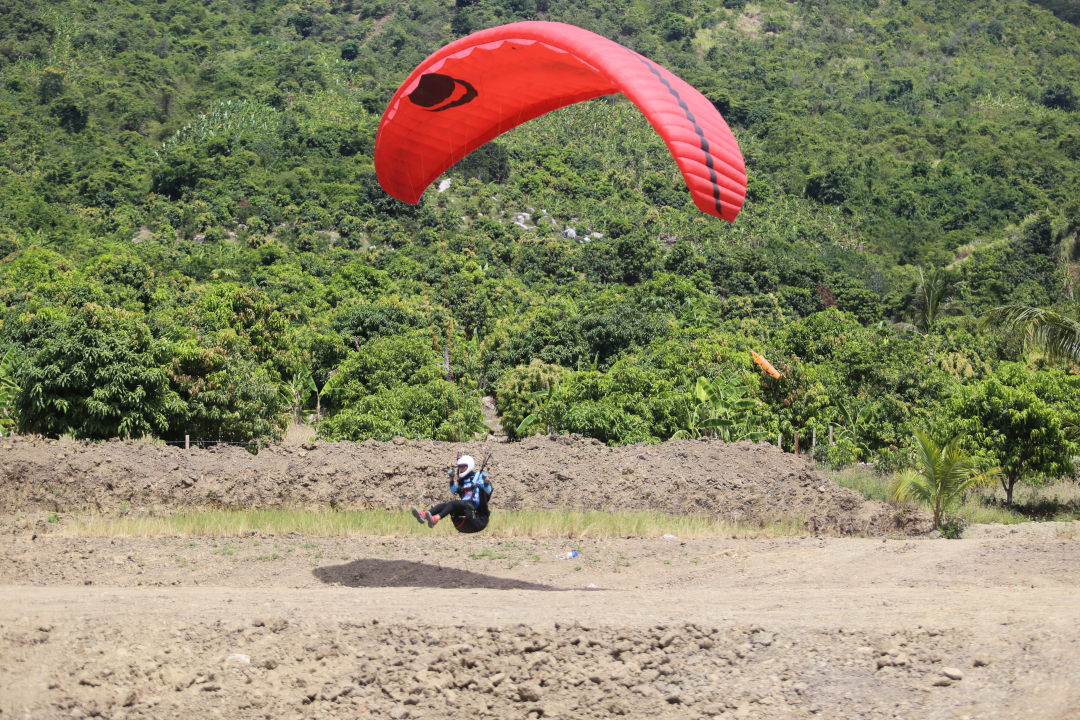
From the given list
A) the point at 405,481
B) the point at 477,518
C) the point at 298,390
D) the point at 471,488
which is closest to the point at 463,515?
the point at 477,518

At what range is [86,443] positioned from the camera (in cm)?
1675

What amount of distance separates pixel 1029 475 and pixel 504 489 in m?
9.53

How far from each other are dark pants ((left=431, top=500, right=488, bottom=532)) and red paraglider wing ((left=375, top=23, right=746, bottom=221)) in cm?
375

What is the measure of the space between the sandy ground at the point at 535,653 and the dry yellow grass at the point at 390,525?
12.0 ft

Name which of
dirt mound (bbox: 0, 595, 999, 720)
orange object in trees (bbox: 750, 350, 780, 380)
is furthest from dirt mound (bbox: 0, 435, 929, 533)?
dirt mound (bbox: 0, 595, 999, 720)

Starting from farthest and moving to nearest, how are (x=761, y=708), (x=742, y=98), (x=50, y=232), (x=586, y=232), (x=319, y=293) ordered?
(x=742, y=98) → (x=586, y=232) → (x=50, y=232) → (x=319, y=293) → (x=761, y=708)

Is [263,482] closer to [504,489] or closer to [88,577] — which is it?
[504,489]

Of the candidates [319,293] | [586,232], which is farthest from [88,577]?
[586,232]

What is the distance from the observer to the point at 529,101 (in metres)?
12.6

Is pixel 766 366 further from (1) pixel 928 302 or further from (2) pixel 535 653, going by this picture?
(1) pixel 928 302

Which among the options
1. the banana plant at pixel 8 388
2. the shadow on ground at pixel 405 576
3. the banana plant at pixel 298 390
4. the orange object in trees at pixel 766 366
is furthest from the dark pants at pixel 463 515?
the banana plant at pixel 298 390

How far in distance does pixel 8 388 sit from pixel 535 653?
59.4 ft

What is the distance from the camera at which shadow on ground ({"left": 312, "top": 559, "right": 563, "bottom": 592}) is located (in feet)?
35.9

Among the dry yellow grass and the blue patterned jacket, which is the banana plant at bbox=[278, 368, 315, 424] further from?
the blue patterned jacket
